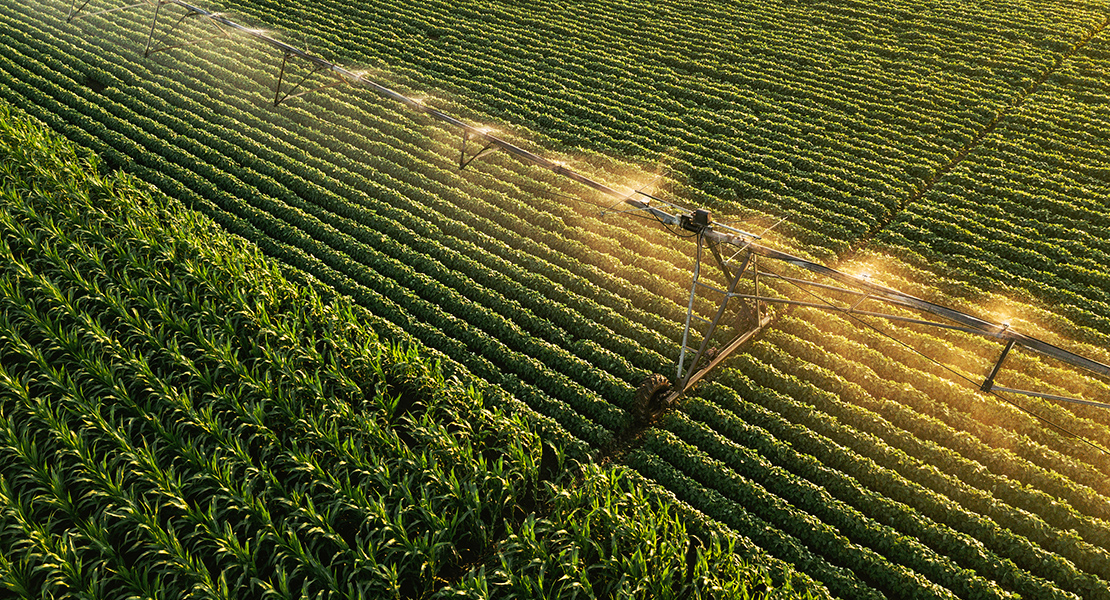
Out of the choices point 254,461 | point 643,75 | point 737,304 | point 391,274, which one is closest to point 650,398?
point 737,304

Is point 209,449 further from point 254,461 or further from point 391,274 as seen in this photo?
point 391,274

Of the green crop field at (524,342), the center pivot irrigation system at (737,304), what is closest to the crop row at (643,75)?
the green crop field at (524,342)

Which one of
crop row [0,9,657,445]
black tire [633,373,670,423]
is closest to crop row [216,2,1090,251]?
black tire [633,373,670,423]

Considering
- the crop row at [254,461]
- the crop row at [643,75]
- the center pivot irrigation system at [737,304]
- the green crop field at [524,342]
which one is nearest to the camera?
the crop row at [254,461]

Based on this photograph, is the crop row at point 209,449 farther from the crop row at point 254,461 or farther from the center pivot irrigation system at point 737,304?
the center pivot irrigation system at point 737,304

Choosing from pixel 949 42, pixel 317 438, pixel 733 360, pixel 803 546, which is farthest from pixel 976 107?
pixel 317 438

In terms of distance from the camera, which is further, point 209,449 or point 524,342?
point 524,342

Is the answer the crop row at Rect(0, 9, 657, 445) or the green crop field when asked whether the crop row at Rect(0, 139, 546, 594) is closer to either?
the green crop field
